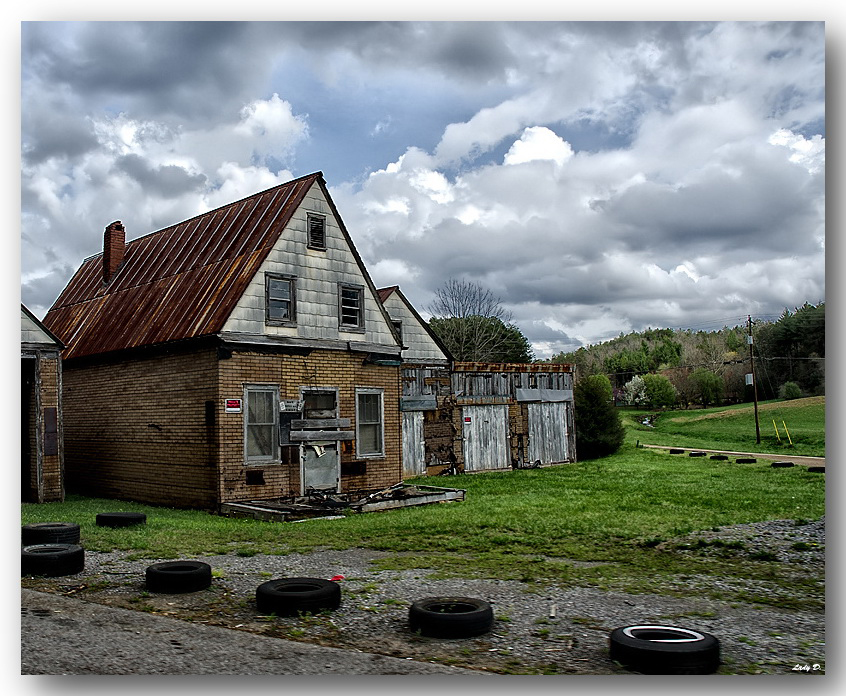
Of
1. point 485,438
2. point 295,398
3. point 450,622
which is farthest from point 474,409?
point 450,622

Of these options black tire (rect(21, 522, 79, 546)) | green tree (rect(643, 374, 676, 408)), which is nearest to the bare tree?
green tree (rect(643, 374, 676, 408))

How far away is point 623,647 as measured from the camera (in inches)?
216

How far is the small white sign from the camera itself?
14.5 metres

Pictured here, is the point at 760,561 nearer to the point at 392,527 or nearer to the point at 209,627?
the point at 392,527

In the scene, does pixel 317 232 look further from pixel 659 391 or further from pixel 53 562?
pixel 659 391

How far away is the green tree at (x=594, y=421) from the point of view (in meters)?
27.3

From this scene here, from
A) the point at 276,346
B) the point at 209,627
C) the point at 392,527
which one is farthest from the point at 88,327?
the point at 209,627

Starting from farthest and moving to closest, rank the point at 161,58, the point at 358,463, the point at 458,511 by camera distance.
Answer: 1. the point at 358,463
2. the point at 458,511
3. the point at 161,58

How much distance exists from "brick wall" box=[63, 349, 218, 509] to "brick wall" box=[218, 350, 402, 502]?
1.08 feet

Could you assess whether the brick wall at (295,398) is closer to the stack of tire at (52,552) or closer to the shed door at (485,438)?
the stack of tire at (52,552)

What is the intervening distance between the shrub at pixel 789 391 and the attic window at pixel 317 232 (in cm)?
933

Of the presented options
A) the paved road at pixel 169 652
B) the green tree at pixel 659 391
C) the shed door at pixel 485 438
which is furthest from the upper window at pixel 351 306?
the green tree at pixel 659 391

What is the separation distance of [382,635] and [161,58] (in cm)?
604

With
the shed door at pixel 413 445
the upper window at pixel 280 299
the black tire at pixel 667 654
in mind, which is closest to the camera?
the black tire at pixel 667 654
